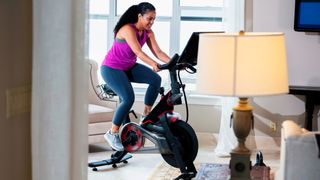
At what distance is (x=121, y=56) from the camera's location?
524 cm

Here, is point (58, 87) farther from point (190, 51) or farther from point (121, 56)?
point (121, 56)

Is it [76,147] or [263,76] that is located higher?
[263,76]

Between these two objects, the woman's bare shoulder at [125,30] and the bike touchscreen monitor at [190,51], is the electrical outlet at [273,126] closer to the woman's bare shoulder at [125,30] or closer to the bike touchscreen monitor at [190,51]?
the bike touchscreen monitor at [190,51]

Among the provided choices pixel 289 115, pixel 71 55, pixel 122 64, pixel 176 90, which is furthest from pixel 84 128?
pixel 289 115

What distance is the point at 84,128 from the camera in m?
2.34

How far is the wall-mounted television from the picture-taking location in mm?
5867

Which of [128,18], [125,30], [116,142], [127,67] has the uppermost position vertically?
[128,18]

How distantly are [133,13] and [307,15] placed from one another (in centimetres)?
196

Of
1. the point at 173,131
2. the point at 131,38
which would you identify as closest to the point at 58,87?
the point at 173,131

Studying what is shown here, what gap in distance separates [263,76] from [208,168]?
132cm

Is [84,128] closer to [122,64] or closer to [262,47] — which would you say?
[262,47]

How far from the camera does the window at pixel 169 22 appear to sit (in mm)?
6586

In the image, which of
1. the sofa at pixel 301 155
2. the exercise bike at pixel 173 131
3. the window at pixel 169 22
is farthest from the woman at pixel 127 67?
the sofa at pixel 301 155

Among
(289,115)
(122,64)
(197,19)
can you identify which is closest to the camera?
(122,64)
